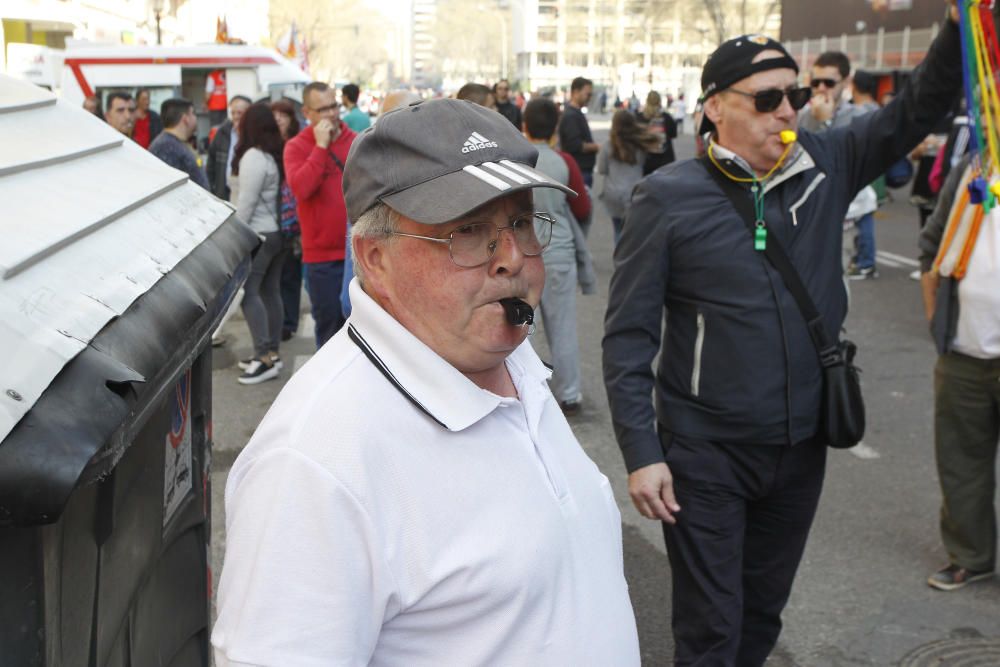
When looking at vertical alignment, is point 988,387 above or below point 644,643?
above

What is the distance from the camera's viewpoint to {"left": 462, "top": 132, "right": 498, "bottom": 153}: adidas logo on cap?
5.28 feet

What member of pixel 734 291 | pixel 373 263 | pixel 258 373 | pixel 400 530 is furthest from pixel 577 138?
pixel 400 530

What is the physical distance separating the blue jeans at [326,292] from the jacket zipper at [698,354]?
399 cm

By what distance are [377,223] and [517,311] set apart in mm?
238

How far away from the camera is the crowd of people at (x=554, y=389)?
1.48 metres

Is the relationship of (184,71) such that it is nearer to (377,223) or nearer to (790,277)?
(790,277)

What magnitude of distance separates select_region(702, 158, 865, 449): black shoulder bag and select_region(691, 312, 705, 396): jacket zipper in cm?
24

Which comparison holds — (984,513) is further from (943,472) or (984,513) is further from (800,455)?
(800,455)

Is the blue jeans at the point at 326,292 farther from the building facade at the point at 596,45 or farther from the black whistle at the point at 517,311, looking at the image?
the building facade at the point at 596,45

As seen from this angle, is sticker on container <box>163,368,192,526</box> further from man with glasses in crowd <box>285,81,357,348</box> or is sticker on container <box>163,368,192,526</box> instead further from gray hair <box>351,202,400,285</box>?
man with glasses in crowd <box>285,81,357,348</box>

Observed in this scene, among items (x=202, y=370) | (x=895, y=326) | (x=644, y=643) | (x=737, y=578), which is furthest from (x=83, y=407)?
(x=895, y=326)

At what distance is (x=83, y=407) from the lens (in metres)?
1.53

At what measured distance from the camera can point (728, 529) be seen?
10.0ft

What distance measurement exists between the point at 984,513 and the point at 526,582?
129 inches
